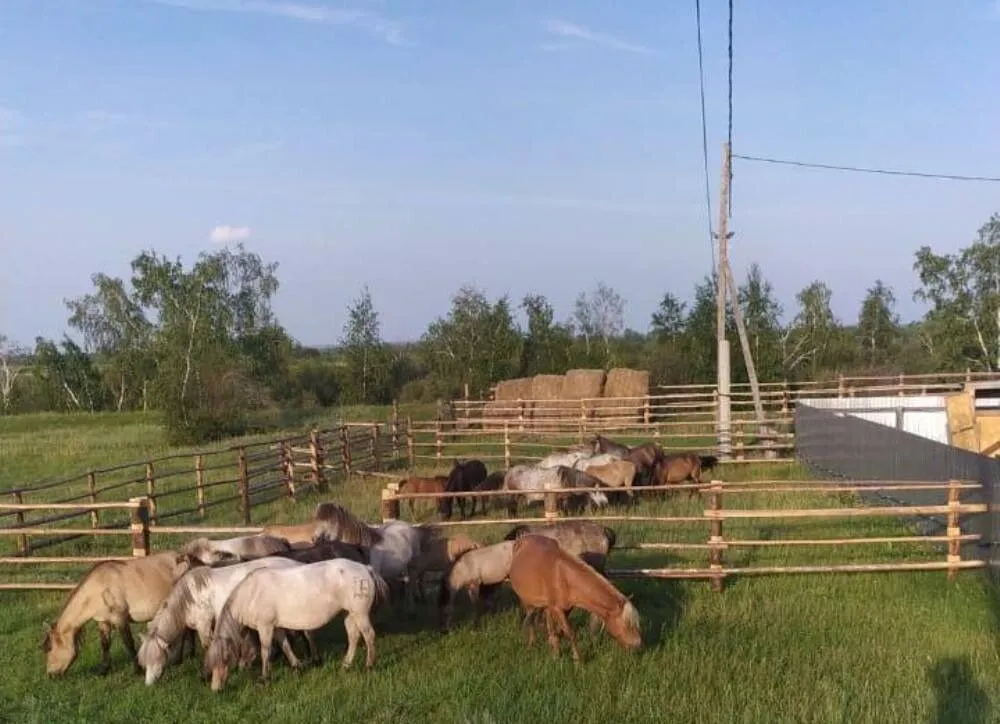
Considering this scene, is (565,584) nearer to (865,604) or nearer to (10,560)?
(865,604)

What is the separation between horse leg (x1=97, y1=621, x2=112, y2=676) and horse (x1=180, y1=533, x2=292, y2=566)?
2.59ft

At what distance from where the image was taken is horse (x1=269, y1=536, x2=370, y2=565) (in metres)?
7.51

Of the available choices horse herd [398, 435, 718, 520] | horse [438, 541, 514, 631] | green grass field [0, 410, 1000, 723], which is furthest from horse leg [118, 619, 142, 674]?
horse herd [398, 435, 718, 520]

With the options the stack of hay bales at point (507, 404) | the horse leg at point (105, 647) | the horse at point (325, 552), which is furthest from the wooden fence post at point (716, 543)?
the stack of hay bales at point (507, 404)

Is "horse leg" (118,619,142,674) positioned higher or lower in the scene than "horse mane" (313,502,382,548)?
lower

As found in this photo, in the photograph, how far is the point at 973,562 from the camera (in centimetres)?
884

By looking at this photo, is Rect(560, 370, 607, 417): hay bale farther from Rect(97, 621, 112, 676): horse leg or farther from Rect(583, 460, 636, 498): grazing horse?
Rect(97, 621, 112, 676): horse leg

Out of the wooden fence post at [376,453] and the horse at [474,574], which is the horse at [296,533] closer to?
the horse at [474,574]

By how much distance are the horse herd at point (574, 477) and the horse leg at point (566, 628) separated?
5187 mm

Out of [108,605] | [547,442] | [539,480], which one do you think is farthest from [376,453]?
[108,605]

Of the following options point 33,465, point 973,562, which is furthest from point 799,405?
point 33,465

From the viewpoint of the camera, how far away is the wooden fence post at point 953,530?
883 centimetres

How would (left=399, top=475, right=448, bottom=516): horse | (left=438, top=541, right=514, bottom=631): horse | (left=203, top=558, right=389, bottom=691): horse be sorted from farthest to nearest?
(left=399, top=475, right=448, bottom=516): horse → (left=438, top=541, right=514, bottom=631): horse → (left=203, top=558, right=389, bottom=691): horse

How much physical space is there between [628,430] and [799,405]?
7298 mm
